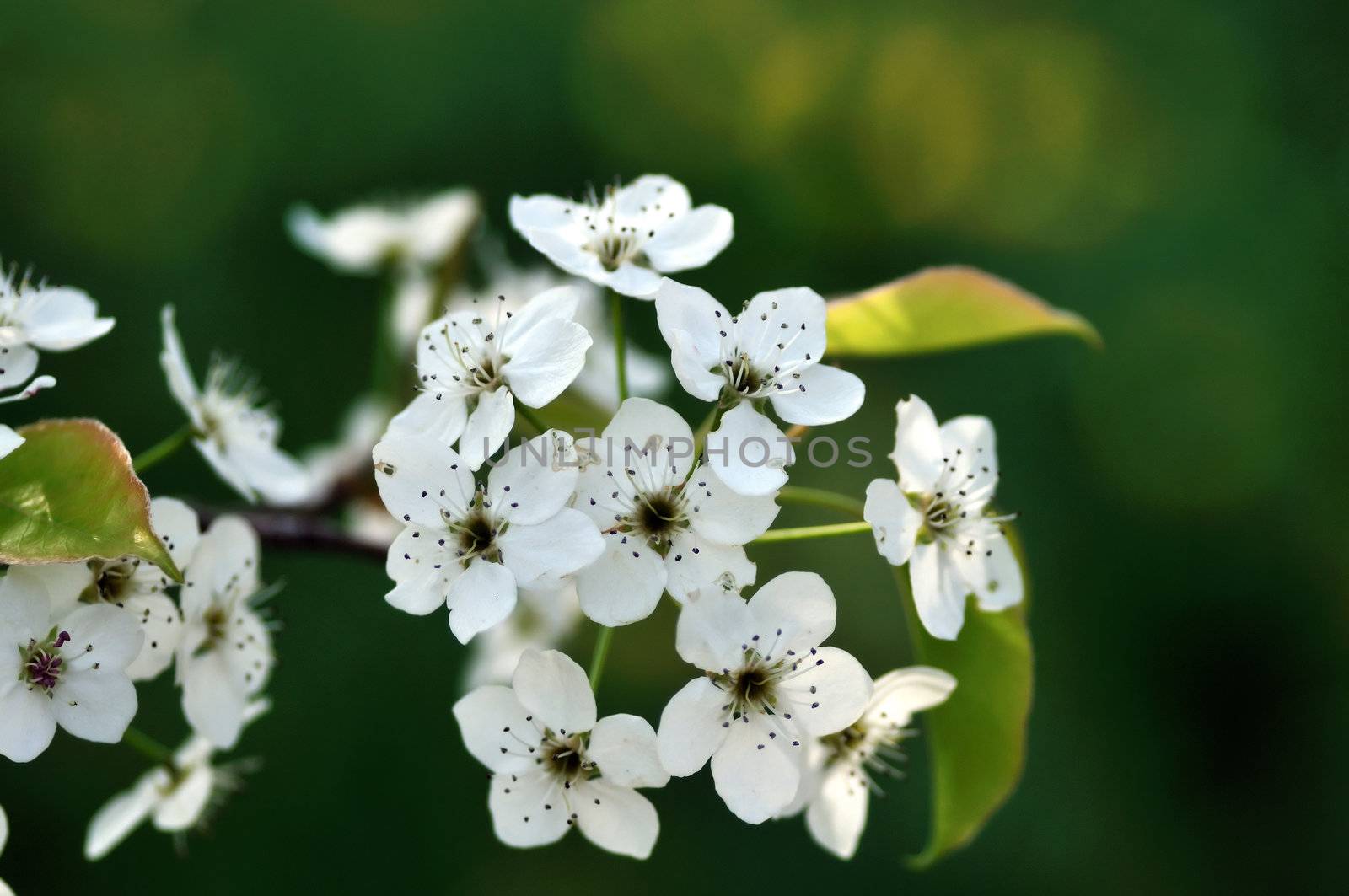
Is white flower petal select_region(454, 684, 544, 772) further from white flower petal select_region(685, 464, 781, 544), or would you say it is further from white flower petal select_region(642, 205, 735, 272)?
white flower petal select_region(642, 205, 735, 272)

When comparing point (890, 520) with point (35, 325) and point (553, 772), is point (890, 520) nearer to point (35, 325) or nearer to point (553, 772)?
point (553, 772)

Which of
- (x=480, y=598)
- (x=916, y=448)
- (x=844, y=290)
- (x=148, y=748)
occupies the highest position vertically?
(x=916, y=448)

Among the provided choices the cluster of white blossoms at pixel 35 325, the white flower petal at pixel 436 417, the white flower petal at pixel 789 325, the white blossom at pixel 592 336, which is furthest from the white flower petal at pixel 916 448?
the cluster of white blossoms at pixel 35 325

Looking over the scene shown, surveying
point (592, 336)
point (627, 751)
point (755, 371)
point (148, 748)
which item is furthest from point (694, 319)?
point (148, 748)

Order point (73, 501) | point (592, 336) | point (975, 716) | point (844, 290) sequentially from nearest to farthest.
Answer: point (73, 501), point (975, 716), point (592, 336), point (844, 290)

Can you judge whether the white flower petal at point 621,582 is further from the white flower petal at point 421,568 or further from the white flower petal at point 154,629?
the white flower petal at point 154,629

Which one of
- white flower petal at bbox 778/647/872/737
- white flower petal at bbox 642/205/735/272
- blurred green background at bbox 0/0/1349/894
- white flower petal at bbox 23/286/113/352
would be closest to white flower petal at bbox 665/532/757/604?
white flower petal at bbox 778/647/872/737
